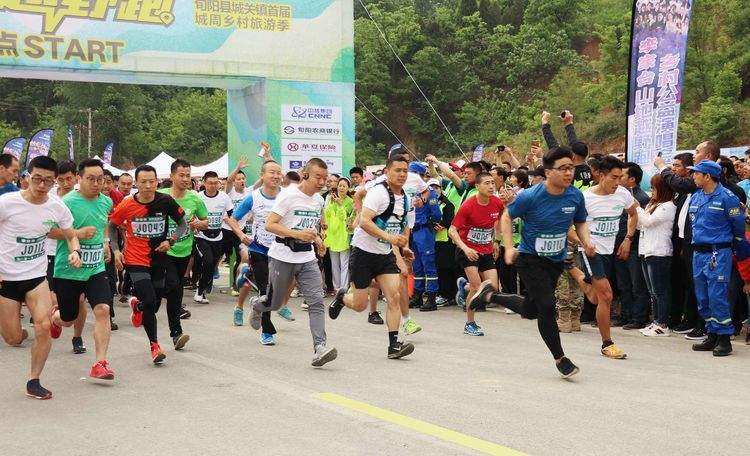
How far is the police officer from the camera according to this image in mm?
14000

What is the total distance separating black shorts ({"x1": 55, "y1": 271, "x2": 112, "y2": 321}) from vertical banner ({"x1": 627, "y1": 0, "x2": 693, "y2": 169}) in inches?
298

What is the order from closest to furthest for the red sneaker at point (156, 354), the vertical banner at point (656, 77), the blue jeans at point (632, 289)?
the red sneaker at point (156, 354)
the blue jeans at point (632, 289)
the vertical banner at point (656, 77)

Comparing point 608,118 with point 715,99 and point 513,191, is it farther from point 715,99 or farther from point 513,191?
point 513,191

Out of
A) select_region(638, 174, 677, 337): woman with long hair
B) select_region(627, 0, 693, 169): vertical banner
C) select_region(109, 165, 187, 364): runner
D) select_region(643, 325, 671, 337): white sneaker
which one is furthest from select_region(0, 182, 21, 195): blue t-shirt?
select_region(627, 0, 693, 169): vertical banner

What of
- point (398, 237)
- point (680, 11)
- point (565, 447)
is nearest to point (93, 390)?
point (398, 237)

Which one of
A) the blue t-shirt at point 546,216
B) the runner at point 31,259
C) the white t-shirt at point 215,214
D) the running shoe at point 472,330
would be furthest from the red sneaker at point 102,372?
the white t-shirt at point 215,214

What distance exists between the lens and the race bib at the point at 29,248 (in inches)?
296

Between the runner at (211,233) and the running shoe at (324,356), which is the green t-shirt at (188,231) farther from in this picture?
the runner at (211,233)

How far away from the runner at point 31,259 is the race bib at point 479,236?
5144 millimetres

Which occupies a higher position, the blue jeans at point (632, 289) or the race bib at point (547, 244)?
the race bib at point (547, 244)

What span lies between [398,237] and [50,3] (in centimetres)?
1098

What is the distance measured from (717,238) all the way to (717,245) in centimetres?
8

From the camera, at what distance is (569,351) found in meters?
9.80

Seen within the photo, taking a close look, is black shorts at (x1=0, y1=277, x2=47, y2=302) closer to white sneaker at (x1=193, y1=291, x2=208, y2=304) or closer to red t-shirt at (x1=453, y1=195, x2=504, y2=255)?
red t-shirt at (x1=453, y1=195, x2=504, y2=255)
